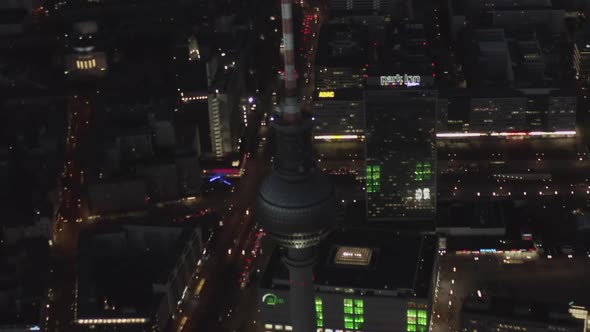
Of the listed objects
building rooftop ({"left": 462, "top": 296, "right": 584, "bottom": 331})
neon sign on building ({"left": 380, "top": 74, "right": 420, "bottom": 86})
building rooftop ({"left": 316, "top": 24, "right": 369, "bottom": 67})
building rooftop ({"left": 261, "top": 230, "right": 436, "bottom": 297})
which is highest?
neon sign on building ({"left": 380, "top": 74, "right": 420, "bottom": 86})

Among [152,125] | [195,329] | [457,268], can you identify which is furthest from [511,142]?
[195,329]

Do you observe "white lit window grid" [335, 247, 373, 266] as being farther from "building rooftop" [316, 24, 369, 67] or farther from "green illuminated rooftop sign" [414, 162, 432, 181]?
"building rooftop" [316, 24, 369, 67]

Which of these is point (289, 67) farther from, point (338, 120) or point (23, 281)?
point (338, 120)

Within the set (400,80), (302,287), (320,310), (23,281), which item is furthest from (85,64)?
(302,287)

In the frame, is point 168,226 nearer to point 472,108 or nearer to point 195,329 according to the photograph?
point 195,329

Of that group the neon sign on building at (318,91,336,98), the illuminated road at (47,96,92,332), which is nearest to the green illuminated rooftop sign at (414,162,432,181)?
the neon sign on building at (318,91,336,98)

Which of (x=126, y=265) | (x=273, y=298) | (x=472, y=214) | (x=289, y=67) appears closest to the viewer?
(x=289, y=67)

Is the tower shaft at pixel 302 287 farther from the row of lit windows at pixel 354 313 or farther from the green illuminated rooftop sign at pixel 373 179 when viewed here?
the green illuminated rooftop sign at pixel 373 179
